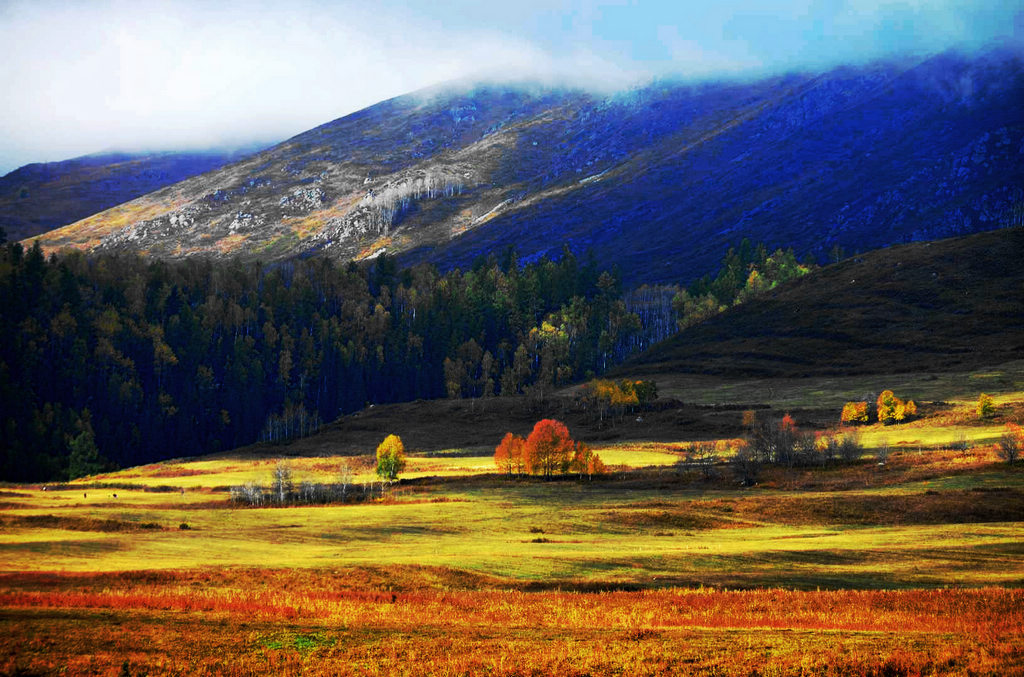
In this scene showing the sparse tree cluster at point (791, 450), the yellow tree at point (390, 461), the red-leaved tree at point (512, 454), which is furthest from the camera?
the red-leaved tree at point (512, 454)

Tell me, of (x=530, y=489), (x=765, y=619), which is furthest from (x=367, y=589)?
(x=530, y=489)

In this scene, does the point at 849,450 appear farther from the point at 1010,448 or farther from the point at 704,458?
the point at 1010,448

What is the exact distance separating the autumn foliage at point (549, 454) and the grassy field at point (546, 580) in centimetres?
1328

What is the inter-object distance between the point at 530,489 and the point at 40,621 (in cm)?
7567

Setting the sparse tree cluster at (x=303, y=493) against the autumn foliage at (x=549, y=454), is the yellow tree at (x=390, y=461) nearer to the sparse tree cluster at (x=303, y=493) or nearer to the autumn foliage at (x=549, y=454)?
the sparse tree cluster at (x=303, y=493)

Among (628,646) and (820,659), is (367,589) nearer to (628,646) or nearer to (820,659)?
(628,646)

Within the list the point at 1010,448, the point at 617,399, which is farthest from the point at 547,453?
the point at 617,399

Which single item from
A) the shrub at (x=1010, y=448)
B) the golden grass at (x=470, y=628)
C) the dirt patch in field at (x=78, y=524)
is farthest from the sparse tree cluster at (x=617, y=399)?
the golden grass at (x=470, y=628)

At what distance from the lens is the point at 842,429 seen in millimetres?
134875

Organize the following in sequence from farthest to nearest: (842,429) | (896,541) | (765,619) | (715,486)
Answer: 1. (842,429)
2. (715,486)
3. (896,541)
4. (765,619)

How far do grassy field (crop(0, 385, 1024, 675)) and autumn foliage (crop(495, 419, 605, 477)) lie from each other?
43.6 feet

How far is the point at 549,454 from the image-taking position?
4520 inches

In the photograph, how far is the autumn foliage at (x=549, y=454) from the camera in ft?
372

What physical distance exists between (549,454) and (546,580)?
68.1 meters
